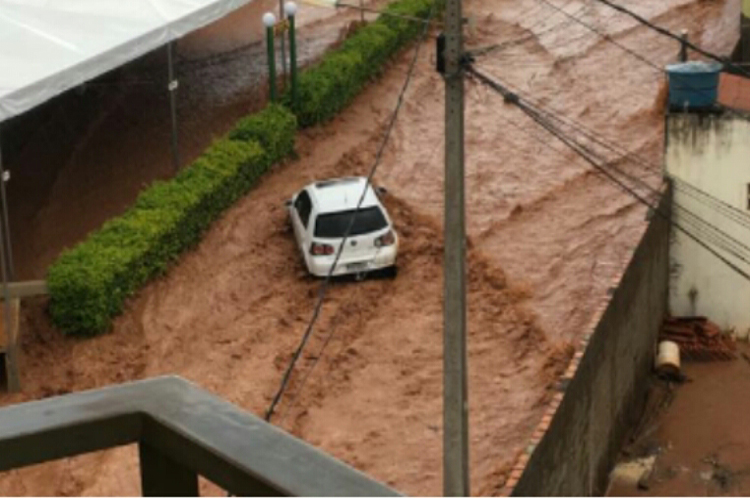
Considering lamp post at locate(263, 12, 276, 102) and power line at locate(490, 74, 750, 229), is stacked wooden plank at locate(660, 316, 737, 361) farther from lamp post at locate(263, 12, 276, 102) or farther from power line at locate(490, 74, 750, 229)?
lamp post at locate(263, 12, 276, 102)

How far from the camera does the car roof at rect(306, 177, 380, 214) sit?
18.3 m

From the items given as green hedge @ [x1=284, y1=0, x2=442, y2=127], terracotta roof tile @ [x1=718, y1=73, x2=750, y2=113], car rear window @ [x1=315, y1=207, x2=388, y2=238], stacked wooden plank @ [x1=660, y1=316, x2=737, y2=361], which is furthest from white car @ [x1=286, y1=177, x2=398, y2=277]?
terracotta roof tile @ [x1=718, y1=73, x2=750, y2=113]

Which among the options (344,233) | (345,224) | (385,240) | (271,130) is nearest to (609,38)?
(271,130)

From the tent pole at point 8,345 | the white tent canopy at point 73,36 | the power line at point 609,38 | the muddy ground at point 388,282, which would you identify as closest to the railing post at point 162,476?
the muddy ground at point 388,282

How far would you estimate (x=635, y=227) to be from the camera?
65.4 ft

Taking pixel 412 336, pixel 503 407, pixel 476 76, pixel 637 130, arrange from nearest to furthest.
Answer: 1. pixel 476 76
2. pixel 503 407
3. pixel 412 336
4. pixel 637 130

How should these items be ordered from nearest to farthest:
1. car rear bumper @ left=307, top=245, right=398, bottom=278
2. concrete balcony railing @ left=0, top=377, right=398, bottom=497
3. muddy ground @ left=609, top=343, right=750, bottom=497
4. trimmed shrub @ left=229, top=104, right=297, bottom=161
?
1. concrete balcony railing @ left=0, top=377, right=398, bottom=497
2. muddy ground @ left=609, top=343, right=750, bottom=497
3. car rear bumper @ left=307, top=245, right=398, bottom=278
4. trimmed shrub @ left=229, top=104, right=297, bottom=161

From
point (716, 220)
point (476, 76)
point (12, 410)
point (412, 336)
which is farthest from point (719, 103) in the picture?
point (12, 410)

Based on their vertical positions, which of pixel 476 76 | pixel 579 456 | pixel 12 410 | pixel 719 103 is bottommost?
pixel 579 456

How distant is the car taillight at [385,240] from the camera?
18.0m

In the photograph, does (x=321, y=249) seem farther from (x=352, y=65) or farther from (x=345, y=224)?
(x=352, y=65)

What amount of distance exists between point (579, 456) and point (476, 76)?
560cm

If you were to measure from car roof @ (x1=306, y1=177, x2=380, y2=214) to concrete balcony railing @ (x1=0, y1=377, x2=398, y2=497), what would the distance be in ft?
53.0

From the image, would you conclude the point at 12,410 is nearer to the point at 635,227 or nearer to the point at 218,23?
the point at 635,227
